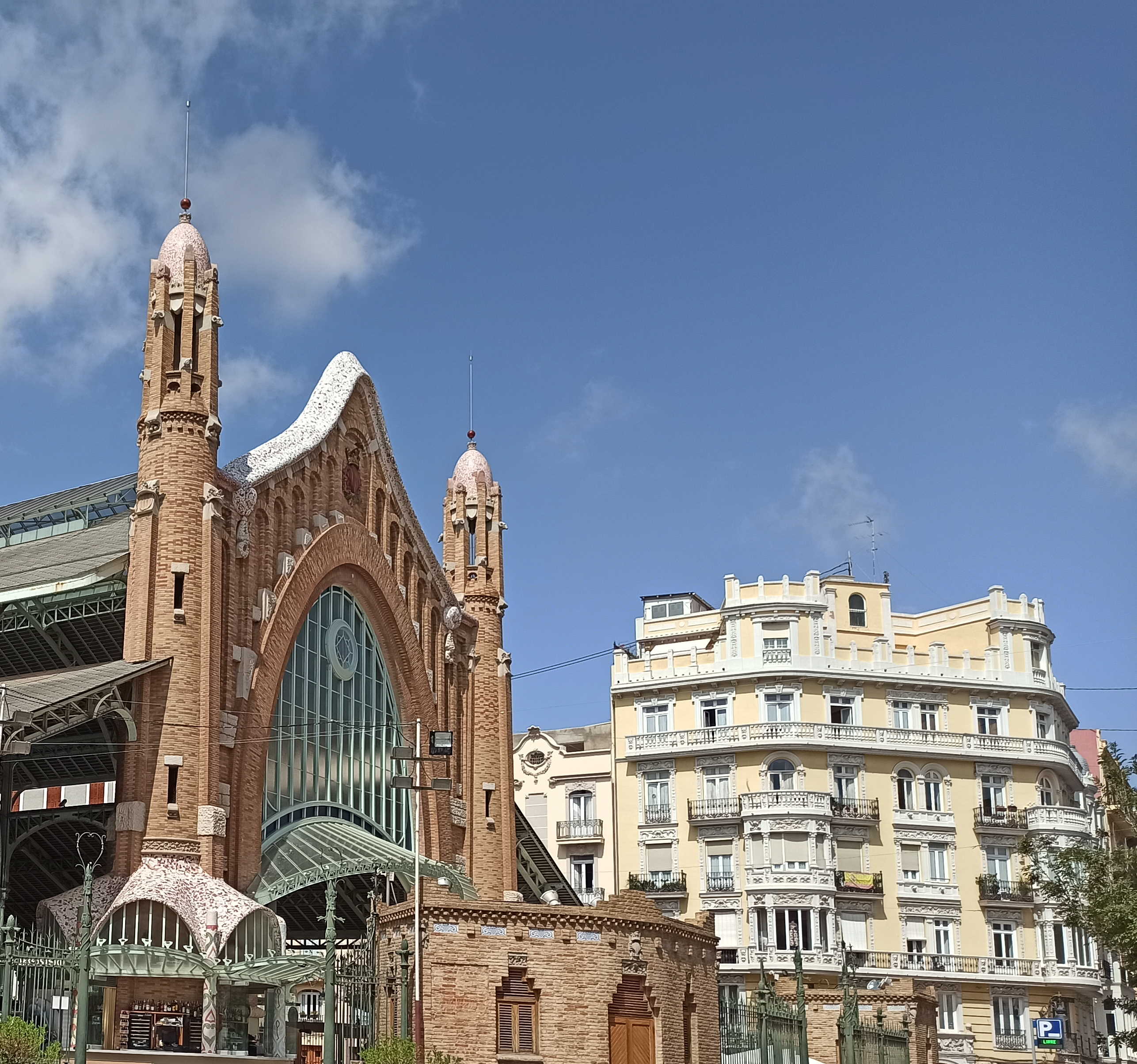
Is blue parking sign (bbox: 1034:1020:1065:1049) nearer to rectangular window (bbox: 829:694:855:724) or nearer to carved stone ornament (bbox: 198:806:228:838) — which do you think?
rectangular window (bbox: 829:694:855:724)

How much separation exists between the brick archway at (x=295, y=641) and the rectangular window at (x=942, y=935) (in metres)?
23.8

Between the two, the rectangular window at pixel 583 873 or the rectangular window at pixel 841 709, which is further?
the rectangular window at pixel 583 873

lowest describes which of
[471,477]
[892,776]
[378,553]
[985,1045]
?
[985,1045]

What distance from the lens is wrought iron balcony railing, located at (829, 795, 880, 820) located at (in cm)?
6353

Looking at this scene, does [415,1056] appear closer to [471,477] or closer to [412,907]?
[412,907]

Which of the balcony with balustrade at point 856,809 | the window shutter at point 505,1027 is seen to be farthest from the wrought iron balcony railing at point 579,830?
the window shutter at point 505,1027

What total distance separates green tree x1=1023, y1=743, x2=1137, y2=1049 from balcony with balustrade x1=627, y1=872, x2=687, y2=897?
2185 centimetres

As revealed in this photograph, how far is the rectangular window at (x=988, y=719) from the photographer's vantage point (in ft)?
221

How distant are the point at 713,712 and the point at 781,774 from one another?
13.0 ft

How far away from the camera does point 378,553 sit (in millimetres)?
49094

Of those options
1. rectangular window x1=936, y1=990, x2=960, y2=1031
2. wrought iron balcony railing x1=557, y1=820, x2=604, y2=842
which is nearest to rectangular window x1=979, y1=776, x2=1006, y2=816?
rectangular window x1=936, y1=990, x2=960, y2=1031

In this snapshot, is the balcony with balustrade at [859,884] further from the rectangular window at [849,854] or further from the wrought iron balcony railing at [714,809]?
the wrought iron balcony railing at [714,809]

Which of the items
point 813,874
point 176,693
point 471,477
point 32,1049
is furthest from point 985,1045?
point 32,1049

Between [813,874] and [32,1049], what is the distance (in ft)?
144
